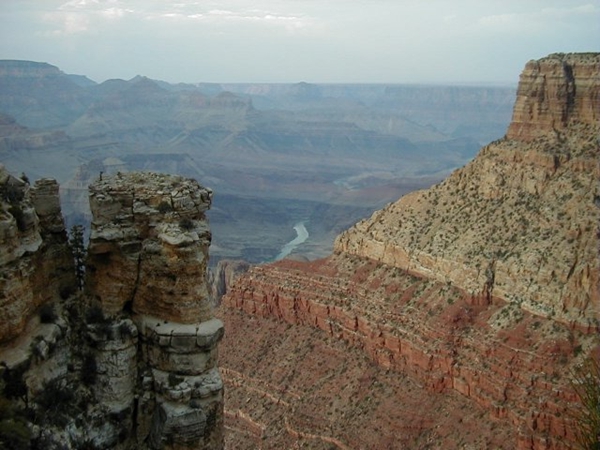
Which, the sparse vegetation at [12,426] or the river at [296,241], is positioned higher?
the sparse vegetation at [12,426]

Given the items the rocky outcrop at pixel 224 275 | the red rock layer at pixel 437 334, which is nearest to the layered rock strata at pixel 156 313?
the red rock layer at pixel 437 334

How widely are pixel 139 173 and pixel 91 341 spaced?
17.3ft

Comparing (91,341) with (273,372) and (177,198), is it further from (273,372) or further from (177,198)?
(273,372)

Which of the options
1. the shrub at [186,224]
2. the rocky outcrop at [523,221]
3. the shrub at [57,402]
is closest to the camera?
the shrub at [57,402]

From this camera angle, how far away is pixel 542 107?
50.3m

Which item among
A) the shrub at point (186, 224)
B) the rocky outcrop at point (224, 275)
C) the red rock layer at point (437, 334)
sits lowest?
the rocky outcrop at point (224, 275)

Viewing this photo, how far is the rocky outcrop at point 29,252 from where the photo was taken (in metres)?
16.3

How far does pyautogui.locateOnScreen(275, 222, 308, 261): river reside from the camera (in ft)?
517

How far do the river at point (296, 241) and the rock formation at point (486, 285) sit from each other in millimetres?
99362

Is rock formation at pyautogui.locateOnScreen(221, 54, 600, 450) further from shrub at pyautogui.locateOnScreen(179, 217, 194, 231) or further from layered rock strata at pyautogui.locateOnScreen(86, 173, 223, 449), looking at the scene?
shrub at pyautogui.locateOnScreen(179, 217, 194, 231)

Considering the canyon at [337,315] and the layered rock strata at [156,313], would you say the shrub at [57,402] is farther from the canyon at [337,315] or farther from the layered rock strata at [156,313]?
the layered rock strata at [156,313]

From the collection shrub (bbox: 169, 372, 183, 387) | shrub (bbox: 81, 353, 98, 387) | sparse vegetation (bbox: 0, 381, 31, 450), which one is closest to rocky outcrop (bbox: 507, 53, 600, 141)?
shrub (bbox: 169, 372, 183, 387)

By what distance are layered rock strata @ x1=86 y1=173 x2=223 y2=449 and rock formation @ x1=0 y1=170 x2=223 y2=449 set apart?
3 cm

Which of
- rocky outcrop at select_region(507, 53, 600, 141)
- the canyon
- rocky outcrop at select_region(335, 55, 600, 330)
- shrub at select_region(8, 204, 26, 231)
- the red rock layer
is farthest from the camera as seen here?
rocky outcrop at select_region(507, 53, 600, 141)
